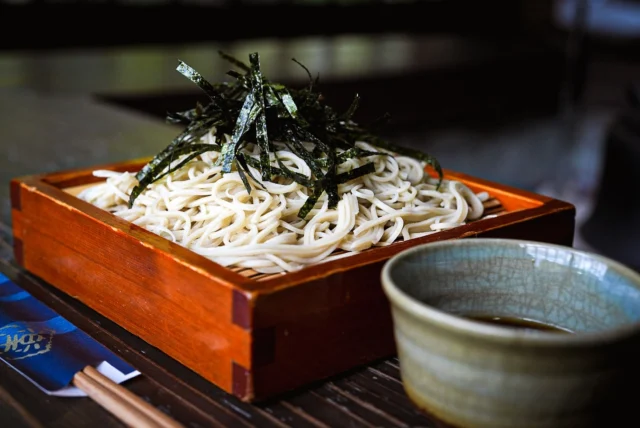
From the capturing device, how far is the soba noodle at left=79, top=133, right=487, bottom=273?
1.30 meters

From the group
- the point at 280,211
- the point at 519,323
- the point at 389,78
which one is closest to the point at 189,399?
the point at 280,211

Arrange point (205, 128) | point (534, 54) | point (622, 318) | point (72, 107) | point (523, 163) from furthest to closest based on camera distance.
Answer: point (534, 54) < point (523, 163) < point (72, 107) < point (205, 128) < point (622, 318)

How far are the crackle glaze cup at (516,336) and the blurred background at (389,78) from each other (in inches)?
72.5

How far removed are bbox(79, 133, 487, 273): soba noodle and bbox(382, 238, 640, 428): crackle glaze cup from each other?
0.25 m

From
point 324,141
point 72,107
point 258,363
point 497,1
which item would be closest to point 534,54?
point 497,1

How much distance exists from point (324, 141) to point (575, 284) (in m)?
0.69

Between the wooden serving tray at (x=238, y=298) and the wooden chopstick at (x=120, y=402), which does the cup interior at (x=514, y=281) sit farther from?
the wooden chopstick at (x=120, y=402)

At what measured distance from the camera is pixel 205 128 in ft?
5.24

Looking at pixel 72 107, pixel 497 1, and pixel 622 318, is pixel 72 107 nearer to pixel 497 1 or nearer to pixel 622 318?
pixel 622 318

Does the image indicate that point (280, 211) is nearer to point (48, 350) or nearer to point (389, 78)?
point (48, 350)

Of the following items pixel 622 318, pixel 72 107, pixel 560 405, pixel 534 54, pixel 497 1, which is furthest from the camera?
pixel 497 1

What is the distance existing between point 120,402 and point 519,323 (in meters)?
0.63

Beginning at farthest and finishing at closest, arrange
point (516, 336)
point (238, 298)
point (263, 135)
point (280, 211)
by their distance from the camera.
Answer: point (263, 135)
point (280, 211)
point (238, 298)
point (516, 336)

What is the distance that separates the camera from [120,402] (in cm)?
111
